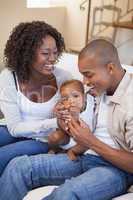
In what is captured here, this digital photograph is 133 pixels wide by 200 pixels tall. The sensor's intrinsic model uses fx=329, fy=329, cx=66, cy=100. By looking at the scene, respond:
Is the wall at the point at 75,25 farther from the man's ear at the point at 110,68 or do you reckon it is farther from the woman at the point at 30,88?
the man's ear at the point at 110,68

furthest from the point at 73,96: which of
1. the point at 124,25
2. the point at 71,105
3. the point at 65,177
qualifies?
the point at 124,25

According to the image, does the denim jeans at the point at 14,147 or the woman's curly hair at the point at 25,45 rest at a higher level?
the woman's curly hair at the point at 25,45

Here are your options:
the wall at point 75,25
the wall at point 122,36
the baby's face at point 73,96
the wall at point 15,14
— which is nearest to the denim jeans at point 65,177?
the baby's face at point 73,96

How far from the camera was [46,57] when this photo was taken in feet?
5.47

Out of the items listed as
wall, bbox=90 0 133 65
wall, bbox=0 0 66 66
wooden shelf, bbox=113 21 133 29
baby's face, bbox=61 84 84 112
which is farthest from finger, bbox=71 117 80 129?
wall, bbox=90 0 133 65

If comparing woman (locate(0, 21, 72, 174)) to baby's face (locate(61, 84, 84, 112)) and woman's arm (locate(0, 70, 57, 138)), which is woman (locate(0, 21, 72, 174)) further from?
baby's face (locate(61, 84, 84, 112))

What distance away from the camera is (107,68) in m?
1.33

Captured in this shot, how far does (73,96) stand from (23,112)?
1.00ft

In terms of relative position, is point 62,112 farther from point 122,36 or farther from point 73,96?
point 122,36

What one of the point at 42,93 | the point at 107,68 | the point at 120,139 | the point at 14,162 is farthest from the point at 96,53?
the point at 14,162

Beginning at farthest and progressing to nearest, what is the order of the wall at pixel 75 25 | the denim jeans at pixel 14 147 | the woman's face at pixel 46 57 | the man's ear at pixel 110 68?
the wall at pixel 75 25 < the woman's face at pixel 46 57 < the denim jeans at pixel 14 147 < the man's ear at pixel 110 68

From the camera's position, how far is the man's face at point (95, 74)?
1.32 meters

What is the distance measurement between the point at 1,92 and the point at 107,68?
24.1 inches

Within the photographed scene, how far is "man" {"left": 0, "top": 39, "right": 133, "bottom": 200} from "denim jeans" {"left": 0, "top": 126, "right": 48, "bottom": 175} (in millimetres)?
134
